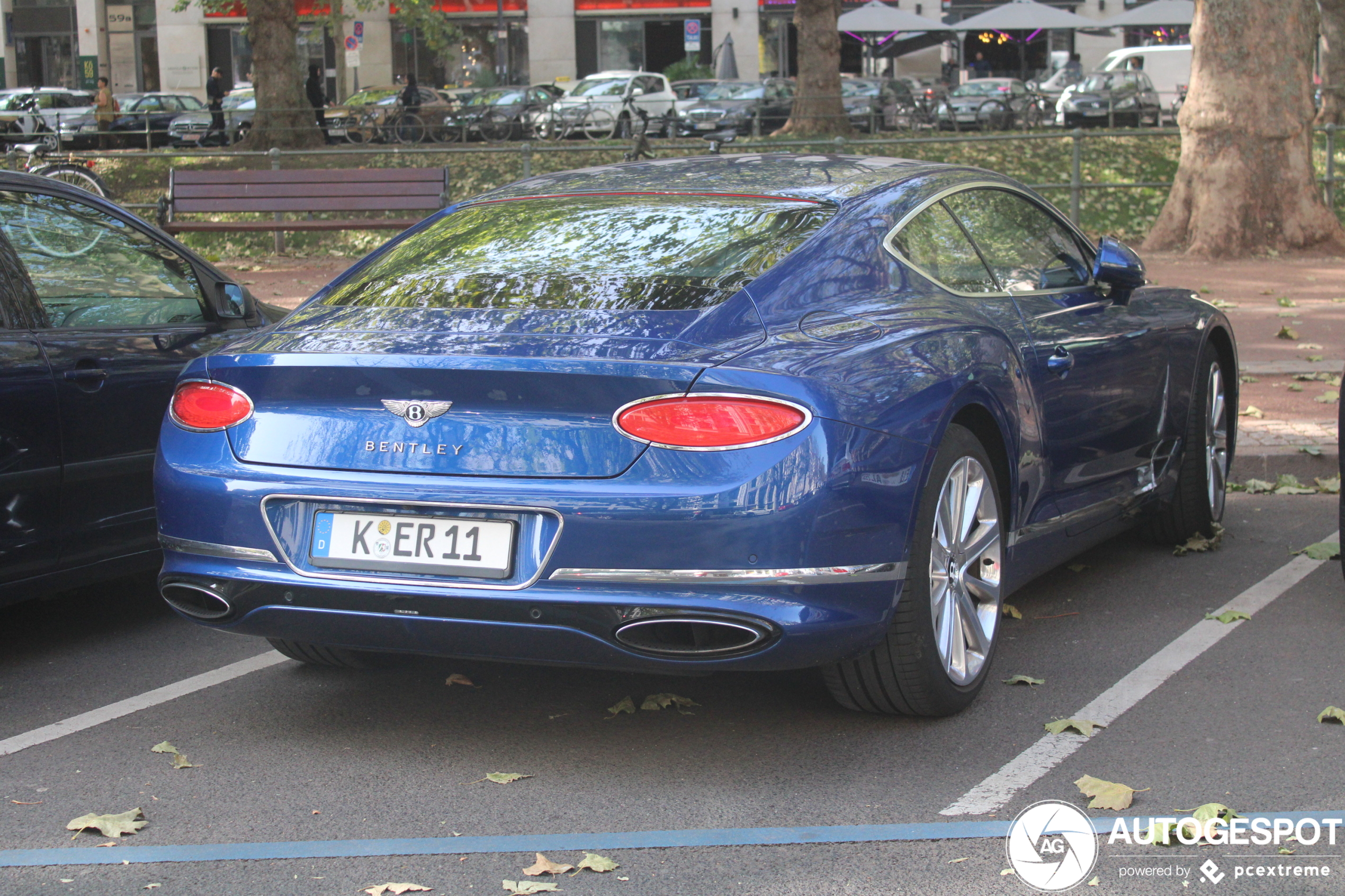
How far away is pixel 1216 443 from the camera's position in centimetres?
628

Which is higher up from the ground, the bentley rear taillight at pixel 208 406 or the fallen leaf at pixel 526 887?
the bentley rear taillight at pixel 208 406

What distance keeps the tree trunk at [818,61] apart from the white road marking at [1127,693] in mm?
21952

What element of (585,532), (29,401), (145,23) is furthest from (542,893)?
(145,23)

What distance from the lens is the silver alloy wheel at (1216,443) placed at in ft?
20.1

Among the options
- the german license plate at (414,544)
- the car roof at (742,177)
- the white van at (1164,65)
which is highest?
the white van at (1164,65)

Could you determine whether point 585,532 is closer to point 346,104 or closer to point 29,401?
point 29,401

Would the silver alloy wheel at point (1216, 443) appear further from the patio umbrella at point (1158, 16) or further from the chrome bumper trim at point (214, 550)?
the patio umbrella at point (1158, 16)

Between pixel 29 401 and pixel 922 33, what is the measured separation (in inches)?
1525

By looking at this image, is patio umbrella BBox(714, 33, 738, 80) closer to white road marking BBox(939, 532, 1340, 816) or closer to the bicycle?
the bicycle

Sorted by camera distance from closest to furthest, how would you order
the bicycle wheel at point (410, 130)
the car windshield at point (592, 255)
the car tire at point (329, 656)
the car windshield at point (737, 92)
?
the car windshield at point (592, 255)
the car tire at point (329, 656)
the bicycle wheel at point (410, 130)
the car windshield at point (737, 92)

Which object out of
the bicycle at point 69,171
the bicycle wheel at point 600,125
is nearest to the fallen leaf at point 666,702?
the bicycle at point 69,171

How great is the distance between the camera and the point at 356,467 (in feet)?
12.1

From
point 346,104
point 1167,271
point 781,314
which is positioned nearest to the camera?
point 781,314

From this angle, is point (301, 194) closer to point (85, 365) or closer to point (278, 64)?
point (85, 365)
